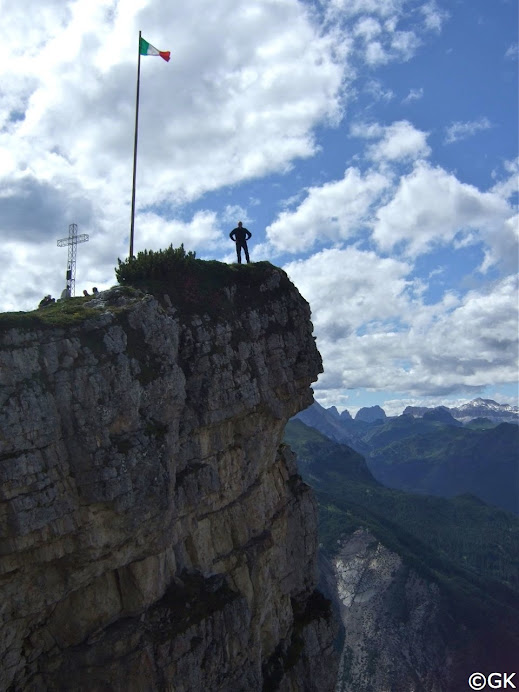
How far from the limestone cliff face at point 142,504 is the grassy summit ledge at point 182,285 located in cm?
42

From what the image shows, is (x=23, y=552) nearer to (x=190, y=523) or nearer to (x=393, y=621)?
(x=190, y=523)

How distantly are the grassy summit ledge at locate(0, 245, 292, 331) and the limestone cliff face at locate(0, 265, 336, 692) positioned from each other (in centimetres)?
42

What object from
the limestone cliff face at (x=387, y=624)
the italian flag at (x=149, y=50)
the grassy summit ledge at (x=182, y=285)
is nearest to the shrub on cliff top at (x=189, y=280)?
the grassy summit ledge at (x=182, y=285)

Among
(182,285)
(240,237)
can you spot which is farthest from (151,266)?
(240,237)

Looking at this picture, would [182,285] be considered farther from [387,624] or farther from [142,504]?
[387,624]

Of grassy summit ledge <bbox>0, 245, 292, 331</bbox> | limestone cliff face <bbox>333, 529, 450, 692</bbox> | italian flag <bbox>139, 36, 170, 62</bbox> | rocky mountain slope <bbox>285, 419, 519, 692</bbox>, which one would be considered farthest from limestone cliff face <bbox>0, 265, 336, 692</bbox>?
rocky mountain slope <bbox>285, 419, 519, 692</bbox>

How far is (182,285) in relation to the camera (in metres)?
40.5

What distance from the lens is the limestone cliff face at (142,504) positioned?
27250mm

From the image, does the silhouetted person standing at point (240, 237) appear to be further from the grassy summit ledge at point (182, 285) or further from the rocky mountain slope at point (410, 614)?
the rocky mountain slope at point (410, 614)

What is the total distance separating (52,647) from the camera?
29.3 m

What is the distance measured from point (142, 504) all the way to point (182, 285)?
16.7m

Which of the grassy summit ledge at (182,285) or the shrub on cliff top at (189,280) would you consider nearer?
the grassy summit ledge at (182,285)

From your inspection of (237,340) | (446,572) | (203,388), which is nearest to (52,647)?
(203,388)

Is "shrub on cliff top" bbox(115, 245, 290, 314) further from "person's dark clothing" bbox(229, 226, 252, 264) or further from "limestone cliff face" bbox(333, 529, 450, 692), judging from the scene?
"limestone cliff face" bbox(333, 529, 450, 692)
